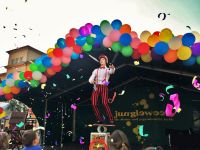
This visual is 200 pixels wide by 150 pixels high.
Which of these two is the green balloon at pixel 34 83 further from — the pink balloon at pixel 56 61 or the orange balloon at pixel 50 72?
the pink balloon at pixel 56 61

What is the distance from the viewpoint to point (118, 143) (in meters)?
2.73

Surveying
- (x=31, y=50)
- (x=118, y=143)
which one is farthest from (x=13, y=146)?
(x=31, y=50)

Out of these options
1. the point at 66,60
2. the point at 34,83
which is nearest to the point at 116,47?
the point at 66,60

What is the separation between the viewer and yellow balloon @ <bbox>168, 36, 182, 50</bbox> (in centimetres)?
695

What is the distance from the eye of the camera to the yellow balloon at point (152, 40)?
→ 23.4 ft

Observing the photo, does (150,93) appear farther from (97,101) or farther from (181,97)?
(97,101)

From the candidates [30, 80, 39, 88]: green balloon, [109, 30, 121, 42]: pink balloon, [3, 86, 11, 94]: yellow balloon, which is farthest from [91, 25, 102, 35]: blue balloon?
[3, 86, 11, 94]: yellow balloon

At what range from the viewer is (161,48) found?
278 inches

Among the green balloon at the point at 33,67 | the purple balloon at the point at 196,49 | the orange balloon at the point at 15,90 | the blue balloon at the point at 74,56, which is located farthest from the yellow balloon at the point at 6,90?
the purple balloon at the point at 196,49

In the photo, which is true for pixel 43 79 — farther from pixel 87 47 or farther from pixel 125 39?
pixel 125 39

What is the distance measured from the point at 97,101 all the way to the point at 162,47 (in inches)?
100

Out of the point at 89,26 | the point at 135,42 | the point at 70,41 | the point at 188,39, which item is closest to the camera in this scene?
the point at 188,39

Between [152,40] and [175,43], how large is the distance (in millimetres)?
563

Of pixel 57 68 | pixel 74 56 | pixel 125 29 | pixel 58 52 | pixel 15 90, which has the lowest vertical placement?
pixel 15 90
